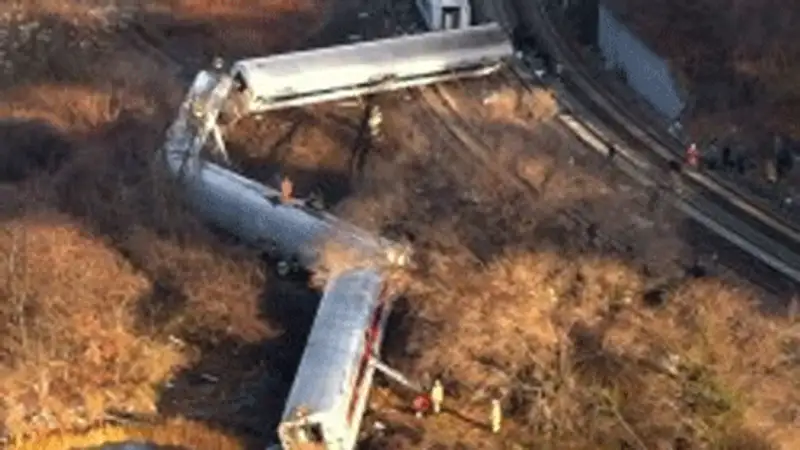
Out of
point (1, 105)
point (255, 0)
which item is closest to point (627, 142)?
point (255, 0)

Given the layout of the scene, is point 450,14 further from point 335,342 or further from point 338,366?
point 338,366

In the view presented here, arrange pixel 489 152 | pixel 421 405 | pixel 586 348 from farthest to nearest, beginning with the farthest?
pixel 489 152
pixel 421 405
pixel 586 348

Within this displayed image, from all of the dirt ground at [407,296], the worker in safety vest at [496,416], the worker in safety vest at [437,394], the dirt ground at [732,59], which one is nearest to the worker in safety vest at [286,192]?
the dirt ground at [407,296]

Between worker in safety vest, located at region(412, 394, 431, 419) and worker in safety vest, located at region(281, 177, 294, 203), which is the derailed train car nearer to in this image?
worker in safety vest, located at region(281, 177, 294, 203)

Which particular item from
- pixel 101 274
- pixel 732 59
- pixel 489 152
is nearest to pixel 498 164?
pixel 489 152

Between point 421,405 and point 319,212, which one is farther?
point 319,212

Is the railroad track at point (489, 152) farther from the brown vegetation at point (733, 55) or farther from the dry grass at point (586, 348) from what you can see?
the brown vegetation at point (733, 55)

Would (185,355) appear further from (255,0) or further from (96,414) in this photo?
(255,0)

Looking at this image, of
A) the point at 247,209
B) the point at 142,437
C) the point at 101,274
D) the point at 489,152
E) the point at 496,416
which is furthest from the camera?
the point at 489,152

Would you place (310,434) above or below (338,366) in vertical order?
below
